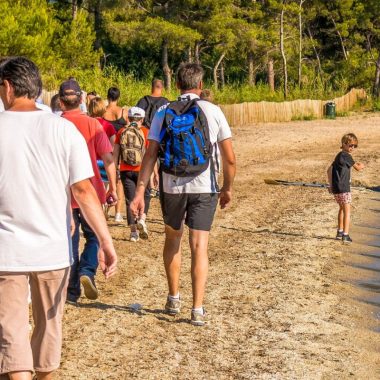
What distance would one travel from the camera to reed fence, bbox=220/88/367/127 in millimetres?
34438

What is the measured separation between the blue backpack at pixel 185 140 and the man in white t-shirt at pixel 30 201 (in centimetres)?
249

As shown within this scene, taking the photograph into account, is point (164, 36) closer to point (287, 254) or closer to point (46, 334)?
point (287, 254)

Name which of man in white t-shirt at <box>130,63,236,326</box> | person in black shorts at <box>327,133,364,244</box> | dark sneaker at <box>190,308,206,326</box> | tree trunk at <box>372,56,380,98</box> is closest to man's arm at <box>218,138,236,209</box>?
man in white t-shirt at <box>130,63,236,326</box>

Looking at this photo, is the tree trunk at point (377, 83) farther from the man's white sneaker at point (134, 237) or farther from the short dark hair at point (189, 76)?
the short dark hair at point (189, 76)

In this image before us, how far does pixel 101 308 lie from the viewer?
27.5 ft

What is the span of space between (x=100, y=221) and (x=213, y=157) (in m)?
2.75

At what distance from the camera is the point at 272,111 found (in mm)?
37438

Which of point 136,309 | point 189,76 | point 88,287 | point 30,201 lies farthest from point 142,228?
point 30,201

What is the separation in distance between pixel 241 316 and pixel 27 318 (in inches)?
147

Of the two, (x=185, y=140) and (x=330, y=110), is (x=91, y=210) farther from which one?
(x=330, y=110)

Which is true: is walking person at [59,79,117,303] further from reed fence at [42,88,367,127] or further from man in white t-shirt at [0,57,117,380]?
reed fence at [42,88,367,127]

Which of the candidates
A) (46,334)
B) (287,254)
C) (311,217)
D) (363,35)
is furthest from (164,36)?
(46,334)

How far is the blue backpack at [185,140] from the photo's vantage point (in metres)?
7.33

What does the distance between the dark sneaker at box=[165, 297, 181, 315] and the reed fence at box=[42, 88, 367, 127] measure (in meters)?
25.6
